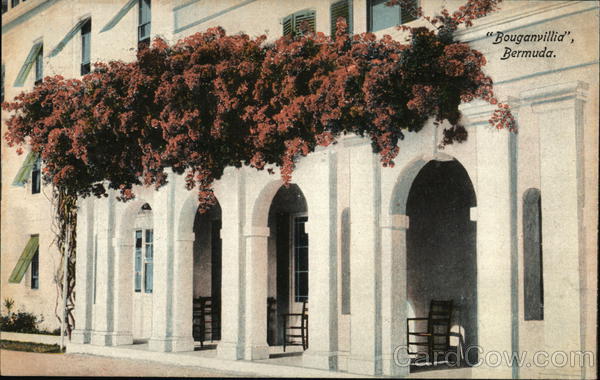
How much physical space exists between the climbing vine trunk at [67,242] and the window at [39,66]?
3390 mm

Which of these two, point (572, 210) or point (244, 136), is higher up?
point (244, 136)

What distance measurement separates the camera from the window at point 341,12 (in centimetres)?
1444

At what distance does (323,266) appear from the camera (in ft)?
46.6

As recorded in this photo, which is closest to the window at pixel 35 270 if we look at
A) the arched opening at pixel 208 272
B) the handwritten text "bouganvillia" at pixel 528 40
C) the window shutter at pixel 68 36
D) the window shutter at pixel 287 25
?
the arched opening at pixel 208 272

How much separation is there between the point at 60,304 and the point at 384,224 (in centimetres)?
1181

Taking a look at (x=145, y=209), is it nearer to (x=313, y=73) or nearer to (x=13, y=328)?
(x=13, y=328)

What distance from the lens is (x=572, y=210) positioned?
11047mm

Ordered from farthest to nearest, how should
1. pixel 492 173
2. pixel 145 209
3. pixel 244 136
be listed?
pixel 145 209 → pixel 244 136 → pixel 492 173

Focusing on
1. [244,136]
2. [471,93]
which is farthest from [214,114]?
[471,93]

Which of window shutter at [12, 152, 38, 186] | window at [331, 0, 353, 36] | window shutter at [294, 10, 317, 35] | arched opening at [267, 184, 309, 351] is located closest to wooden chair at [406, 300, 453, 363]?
arched opening at [267, 184, 309, 351]

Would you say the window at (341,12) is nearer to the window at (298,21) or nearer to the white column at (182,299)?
the window at (298,21)

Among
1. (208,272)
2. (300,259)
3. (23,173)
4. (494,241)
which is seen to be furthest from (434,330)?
(23,173)

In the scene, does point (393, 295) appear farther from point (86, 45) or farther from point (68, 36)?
point (68, 36)

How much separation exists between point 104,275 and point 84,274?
32.1 inches
